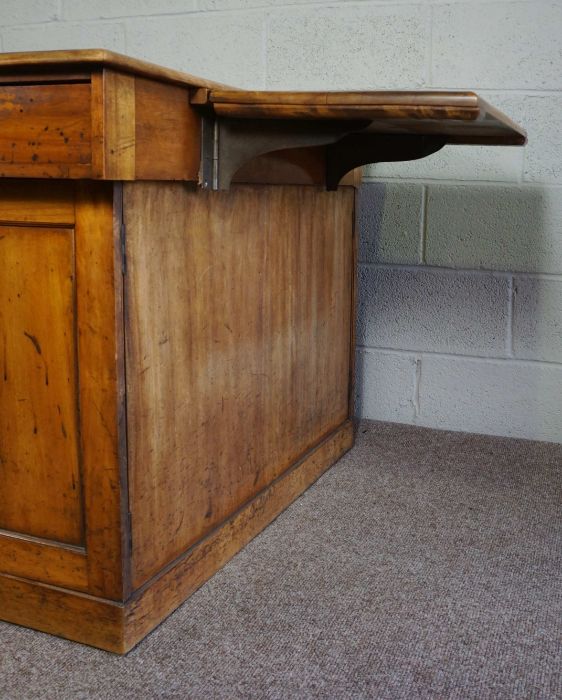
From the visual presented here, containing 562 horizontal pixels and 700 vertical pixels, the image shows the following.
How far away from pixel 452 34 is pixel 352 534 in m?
1.32

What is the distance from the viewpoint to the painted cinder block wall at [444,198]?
2.21 meters

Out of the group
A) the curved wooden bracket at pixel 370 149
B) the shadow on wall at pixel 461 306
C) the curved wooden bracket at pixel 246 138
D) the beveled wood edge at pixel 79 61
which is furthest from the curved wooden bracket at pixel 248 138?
the shadow on wall at pixel 461 306

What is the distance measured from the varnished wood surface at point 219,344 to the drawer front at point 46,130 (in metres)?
0.09

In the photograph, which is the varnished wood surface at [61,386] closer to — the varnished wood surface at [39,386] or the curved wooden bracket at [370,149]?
the varnished wood surface at [39,386]

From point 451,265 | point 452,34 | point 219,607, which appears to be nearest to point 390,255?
point 451,265

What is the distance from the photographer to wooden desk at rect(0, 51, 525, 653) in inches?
46.3

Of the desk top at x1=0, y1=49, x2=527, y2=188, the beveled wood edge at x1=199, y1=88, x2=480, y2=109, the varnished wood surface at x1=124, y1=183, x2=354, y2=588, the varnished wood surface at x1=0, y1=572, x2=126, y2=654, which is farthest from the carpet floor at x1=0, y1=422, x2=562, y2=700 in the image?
the beveled wood edge at x1=199, y1=88, x2=480, y2=109

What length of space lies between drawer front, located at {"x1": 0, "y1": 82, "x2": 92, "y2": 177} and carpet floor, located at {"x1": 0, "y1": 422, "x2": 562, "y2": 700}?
2.26 ft

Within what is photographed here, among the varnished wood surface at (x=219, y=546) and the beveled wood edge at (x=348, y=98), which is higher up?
the beveled wood edge at (x=348, y=98)

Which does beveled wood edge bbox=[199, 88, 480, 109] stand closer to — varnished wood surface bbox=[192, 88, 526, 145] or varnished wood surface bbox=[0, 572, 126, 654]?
varnished wood surface bbox=[192, 88, 526, 145]

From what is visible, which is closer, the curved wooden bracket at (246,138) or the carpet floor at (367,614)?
the carpet floor at (367,614)

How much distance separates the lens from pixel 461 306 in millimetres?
2344

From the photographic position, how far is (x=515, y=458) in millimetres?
2180

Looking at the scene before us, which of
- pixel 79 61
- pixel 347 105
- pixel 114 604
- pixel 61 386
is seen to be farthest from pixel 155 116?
pixel 114 604
